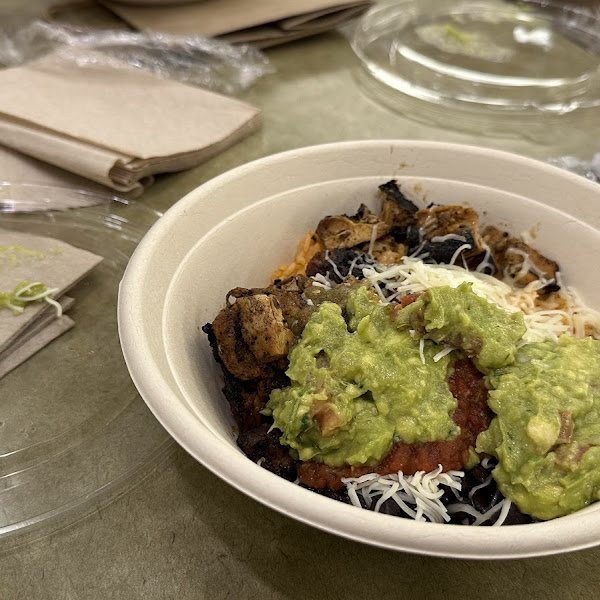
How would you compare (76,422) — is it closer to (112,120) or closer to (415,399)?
(415,399)

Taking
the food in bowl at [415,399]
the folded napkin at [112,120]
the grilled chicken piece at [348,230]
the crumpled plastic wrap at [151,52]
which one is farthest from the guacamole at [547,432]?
the crumpled plastic wrap at [151,52]

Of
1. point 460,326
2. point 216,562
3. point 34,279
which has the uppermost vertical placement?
point 460,326

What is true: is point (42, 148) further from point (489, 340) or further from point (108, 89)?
point (489, 340)

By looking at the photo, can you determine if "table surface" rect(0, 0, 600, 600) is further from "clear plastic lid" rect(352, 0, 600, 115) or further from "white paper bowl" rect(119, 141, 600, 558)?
"clear plastic lid" rect(352, 0, 600, 115)

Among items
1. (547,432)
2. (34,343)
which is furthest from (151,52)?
Answer: (547,432)

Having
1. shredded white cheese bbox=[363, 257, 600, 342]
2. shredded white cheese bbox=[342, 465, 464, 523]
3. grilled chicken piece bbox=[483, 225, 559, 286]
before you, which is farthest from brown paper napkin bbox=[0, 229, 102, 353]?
grilled chicken piece bbox=[483, 225, 559, 286]

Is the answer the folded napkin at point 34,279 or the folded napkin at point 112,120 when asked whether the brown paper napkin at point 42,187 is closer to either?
the folded napkin at point 112,120

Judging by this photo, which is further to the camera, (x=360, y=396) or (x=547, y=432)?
(x=360, y=396)
